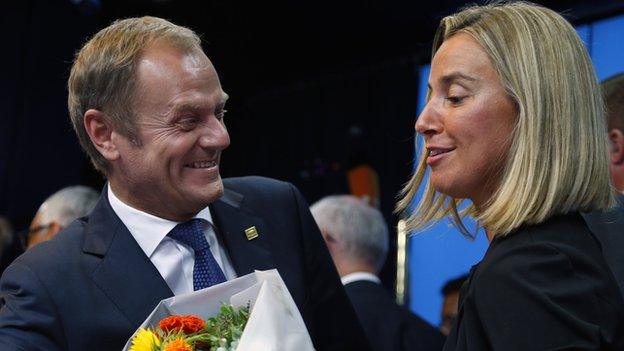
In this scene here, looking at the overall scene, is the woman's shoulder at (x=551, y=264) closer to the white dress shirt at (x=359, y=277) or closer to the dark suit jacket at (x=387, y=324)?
the dark suit jacket at (x=387, y=324)

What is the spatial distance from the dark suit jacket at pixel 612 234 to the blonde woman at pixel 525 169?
0.60 m

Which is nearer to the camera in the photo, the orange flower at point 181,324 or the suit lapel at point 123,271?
the orange flower at point 181,324

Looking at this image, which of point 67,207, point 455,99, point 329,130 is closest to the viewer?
point 455,99

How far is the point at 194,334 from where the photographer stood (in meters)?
2.00

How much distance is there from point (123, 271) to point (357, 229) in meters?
2.21

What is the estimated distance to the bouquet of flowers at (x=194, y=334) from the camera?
1.97 meters

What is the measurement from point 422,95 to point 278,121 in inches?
50.0

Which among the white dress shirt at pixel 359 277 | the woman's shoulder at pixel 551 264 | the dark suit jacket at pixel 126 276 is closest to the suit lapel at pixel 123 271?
the dark suit jacket at pixel 126 276

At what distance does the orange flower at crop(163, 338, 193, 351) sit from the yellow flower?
0.14 ft

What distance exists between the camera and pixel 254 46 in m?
6.62

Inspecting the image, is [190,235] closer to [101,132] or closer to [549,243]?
[101,132]

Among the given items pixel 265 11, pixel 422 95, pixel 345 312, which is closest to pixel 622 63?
pixel 422 95

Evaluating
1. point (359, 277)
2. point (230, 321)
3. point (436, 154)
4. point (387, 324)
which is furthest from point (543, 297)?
point (359, 277)

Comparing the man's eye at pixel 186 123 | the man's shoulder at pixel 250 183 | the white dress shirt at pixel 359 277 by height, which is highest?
the man's eye at pixel 186 123
